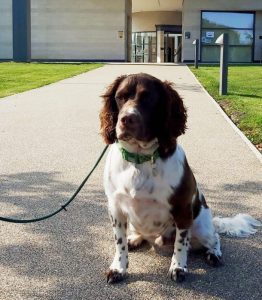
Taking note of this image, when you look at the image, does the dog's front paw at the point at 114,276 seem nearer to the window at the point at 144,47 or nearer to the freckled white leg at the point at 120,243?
the freckled white leg at the point at 120,243

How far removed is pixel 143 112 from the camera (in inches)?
133

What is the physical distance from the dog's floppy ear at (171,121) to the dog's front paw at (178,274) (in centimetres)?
75

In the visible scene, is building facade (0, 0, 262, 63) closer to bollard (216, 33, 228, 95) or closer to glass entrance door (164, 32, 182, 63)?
glass entrance door (164, 32, 182, 63)

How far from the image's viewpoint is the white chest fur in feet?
11.6

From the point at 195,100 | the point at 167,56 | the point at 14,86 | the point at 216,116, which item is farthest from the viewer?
the point at 167,56

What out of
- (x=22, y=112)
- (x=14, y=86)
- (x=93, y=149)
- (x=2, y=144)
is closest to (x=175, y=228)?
(x=93, y=149)

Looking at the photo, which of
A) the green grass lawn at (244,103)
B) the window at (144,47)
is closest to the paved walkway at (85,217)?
the green grass lawn at (244,103)

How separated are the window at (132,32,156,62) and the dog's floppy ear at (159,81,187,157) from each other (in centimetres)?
4782

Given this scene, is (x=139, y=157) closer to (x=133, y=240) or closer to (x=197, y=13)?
(x=133, y=240)

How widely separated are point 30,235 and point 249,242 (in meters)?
1.72

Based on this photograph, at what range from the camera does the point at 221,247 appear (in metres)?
4.27

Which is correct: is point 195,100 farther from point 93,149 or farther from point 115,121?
point 115,121

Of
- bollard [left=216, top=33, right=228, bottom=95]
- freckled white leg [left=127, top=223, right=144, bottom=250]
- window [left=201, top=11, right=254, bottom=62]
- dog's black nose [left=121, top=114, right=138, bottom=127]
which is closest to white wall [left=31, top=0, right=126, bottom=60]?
window [left=201, top=11, right=254, bottom=62]

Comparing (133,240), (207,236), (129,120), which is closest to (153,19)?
(133,240)
